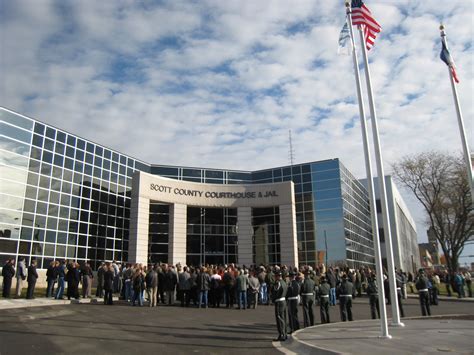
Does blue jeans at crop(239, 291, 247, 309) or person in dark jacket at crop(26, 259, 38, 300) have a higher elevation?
person in dark jacket at crop(26, 259, 38, 300)

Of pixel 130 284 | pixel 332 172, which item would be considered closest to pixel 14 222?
pixel 130 284

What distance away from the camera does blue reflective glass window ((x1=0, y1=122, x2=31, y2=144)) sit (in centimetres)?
2861

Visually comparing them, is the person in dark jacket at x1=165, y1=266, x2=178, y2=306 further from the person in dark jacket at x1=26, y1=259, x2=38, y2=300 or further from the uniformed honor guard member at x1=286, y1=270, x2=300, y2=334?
the uniformed honor guard member at x1=286, y1=270, x2=300, y2=334

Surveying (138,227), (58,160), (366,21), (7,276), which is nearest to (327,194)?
(138,227)

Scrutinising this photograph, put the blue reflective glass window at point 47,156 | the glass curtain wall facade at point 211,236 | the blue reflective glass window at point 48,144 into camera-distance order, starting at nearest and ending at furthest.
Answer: the blue reflective glass window at point 47,156 < the blue reflective glass window at point 48,144 < the glass curtain wall facade at point 211,236

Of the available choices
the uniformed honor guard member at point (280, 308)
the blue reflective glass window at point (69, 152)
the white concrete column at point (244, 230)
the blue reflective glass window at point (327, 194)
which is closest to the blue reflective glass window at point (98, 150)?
the blue reflective glass window at point (69, 152)

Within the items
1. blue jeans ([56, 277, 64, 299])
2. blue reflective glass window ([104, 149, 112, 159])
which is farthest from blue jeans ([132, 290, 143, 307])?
blue reflective glass window ([104, 149, 112, 159])

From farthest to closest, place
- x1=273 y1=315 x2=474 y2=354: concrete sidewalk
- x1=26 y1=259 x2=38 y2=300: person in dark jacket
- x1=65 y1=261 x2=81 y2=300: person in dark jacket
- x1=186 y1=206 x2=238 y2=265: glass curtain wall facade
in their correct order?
x1=186 y1=206 x2=238 y2=265: glass curtain wall facade, x1=65 y1=261 x2=81 y2=300: person in dark jacket, x1=26 y1=259 x2=38 y2=300: person in dark jacket, x1=273 y1=315 x2=474 y2=354: concrete sidewalk

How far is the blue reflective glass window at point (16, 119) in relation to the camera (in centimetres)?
2886

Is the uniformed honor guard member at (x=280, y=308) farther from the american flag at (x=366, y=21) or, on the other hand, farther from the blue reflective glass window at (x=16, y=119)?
the blue reflective glass window at (x=16, y=119)

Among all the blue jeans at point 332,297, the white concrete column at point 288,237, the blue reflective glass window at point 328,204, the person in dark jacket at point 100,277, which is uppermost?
the blue reflective glass window at point 328,204

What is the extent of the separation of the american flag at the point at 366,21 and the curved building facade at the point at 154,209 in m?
25.4

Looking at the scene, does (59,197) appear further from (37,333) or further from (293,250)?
(37,333)

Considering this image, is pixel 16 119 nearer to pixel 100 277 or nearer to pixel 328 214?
pixel 100 277
